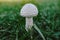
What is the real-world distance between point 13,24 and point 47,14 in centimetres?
101

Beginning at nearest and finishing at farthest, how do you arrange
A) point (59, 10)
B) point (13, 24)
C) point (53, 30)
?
point (13, 24)
point (53, 30)
point (59, 10)

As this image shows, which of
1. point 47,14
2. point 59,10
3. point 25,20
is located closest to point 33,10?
point 25,20

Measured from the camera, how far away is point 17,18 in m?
4.25

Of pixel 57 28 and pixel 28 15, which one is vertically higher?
pixel 28 15

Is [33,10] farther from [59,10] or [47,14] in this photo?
[59,10]

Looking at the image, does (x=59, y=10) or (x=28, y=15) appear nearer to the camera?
(x=28, y=15)

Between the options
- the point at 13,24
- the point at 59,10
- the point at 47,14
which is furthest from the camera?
the point at 59,10

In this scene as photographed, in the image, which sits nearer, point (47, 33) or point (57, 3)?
point (47, 33)

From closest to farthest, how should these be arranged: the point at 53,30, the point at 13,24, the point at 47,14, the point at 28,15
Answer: the point at 28,15, the point at 13,24, the point at 53,30, the point at 47,14

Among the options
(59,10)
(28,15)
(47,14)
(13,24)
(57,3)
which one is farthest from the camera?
(57,3)

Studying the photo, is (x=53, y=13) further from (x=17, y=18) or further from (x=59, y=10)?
(x=17, y=18)

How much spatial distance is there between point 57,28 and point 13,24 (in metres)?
0.86

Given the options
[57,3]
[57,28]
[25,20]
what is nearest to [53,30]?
[57,28]

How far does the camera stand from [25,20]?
4160mm
